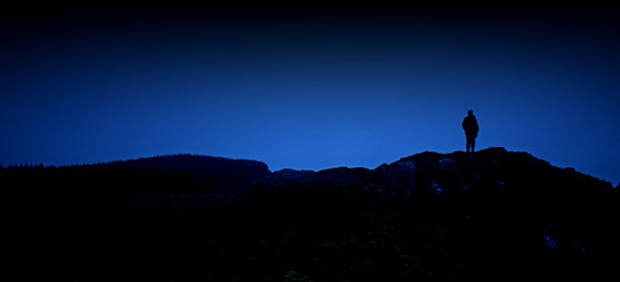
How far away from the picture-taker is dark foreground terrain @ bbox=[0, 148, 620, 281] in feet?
38.4

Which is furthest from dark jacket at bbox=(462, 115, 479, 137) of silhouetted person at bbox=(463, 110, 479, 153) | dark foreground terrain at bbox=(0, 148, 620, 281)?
dark foreground terrain at bbox=(0, 148, 620, 281)

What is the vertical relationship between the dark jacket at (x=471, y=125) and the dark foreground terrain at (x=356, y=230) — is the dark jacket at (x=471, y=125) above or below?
above

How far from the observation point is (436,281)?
10312mm

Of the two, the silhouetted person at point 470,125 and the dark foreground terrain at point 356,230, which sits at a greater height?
the silhouetted person at point 470,125

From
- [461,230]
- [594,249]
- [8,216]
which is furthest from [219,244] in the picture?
[594,249]

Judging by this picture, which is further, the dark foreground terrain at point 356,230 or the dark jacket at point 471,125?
the dark jacket at point 471,125

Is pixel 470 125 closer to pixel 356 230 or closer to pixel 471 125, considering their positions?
pixel 471 125

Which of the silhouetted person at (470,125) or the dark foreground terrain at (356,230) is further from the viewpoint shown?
the silhouetted person at (470,125)

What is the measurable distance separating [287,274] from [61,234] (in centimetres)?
1687

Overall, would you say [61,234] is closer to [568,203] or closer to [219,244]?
[219,244]

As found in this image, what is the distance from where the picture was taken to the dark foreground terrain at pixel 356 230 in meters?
11.7

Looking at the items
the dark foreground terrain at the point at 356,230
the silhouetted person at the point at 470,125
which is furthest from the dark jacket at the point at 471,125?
the dark foreground terrain at the point at 356,230

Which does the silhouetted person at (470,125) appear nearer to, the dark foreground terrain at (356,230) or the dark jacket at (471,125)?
the dark jacket at (471,125)

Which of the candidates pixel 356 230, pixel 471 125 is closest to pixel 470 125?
pixel 471 125
